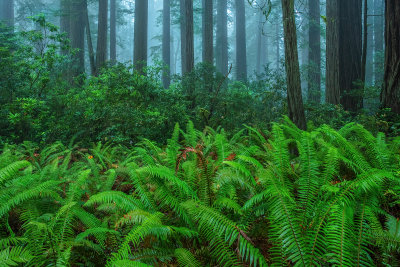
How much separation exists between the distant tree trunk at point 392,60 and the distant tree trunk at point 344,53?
191 centimetres

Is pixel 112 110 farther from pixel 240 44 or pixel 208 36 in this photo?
pixel 240 44

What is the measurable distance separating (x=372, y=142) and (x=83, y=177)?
297cm

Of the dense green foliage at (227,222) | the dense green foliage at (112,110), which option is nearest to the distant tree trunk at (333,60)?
the dense green foliage at (112,110)

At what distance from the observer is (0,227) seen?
220 cm

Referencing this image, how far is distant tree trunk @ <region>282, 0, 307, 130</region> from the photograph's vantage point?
4332 millimetres

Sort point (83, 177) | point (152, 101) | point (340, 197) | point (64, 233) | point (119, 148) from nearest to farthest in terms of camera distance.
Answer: point (340, 197) < point (64, 233) < point (83, 177) < point (119, 148) < point (152, 101)

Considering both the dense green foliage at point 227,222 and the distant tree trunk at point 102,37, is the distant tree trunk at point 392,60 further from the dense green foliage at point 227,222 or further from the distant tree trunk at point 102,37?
the distant tree trunk at point 102,37

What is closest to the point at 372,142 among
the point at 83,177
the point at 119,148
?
the point at 83,177

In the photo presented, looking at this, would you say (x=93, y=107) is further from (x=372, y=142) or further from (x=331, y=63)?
(x=331, y=63)

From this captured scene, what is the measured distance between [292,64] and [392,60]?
92.9 inches

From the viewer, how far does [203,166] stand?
91.0 inches

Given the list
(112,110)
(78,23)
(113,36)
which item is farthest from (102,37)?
(113,36)

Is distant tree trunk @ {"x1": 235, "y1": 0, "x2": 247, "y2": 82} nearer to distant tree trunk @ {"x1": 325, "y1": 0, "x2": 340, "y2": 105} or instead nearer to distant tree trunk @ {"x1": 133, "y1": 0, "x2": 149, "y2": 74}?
distant tree trunk @ {"x1": 133, "y1": 0, "x2": 149, "y2": 74}

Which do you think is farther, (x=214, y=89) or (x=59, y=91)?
(x=214, y=89)
